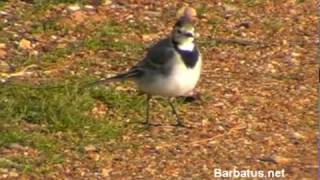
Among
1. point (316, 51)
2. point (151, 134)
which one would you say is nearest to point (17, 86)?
point (151, 134)

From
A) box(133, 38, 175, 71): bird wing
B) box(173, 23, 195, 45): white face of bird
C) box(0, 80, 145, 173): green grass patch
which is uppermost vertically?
box(173, 23, 195, 45): white face of bird

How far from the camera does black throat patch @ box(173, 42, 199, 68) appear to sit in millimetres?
6621

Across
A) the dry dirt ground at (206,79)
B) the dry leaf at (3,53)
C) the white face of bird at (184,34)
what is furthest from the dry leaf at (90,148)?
the dry leaf at (3,53)

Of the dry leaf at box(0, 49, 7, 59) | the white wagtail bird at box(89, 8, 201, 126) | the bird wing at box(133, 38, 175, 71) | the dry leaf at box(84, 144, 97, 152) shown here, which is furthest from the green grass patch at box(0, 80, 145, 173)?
the dry leaf at box(0, 49, 7, 59)

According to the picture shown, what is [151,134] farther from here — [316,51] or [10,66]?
[316,51]

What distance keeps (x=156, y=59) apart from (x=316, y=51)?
75.7 inches

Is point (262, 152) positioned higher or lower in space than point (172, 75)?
lower

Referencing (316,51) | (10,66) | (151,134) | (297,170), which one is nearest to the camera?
(297,170)

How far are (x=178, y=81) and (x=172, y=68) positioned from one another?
86mm

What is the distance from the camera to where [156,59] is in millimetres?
6711

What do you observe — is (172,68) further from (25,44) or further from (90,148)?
(25,44)

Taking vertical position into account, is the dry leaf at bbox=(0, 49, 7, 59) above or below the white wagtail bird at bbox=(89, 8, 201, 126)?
below

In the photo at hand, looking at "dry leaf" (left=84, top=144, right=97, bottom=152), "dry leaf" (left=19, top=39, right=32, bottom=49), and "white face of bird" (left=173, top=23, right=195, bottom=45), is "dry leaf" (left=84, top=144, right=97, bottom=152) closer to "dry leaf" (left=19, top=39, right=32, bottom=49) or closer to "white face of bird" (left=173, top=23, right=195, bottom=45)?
"white face of bird" (left=173, top=23, right=195, bottom=45)

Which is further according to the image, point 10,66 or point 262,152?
point 10,66
